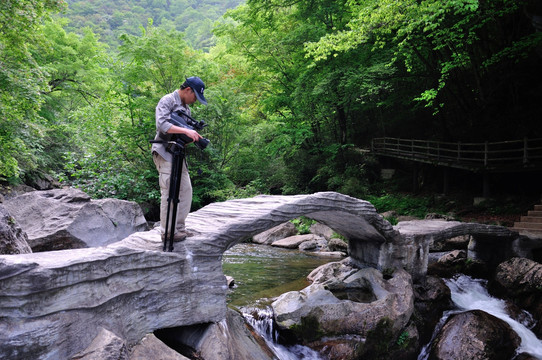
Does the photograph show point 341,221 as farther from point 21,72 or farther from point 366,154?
point 366,154

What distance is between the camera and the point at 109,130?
14070 mm

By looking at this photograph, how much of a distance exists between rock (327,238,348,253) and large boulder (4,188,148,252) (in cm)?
639

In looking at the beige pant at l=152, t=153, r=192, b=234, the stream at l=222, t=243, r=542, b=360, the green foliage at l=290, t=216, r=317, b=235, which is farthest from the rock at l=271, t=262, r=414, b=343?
the green foliage at l=290, t=216, r=317, b=235

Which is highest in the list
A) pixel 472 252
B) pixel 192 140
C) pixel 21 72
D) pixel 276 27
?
pixel 276 27

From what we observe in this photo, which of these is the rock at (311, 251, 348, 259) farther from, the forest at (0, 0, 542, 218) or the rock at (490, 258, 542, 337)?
the forest at (0, 0, 542, 218)

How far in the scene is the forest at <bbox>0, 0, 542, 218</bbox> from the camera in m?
11.2

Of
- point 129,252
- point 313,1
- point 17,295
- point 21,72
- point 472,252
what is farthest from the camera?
point 313,1

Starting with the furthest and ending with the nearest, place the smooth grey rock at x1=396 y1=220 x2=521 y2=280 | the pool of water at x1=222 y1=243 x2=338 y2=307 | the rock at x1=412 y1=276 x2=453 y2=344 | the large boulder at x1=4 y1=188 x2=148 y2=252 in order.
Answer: the smooth grey rock at x1=396 y1=220 x2=521 y2=280
the pool of water at x1=222 y1=243 x2=338 y2=307
the large boulder at x1=4 y1=188 x2=148 y2=252
the rock at x1=412 y1=276 x2=453 y2=344

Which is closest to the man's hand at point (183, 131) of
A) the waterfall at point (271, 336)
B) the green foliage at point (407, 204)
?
the waterfall at point (271, 336)

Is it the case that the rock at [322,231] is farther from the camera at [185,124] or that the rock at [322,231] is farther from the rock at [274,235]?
the camera at [185,124]

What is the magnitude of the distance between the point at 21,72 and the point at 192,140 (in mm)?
7752

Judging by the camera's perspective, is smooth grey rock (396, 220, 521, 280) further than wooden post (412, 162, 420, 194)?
No

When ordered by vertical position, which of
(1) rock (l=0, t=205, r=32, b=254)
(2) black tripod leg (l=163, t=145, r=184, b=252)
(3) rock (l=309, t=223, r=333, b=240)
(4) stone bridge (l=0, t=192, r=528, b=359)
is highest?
(2) black tripod leg (l=163, t=145, r=184, b=252)

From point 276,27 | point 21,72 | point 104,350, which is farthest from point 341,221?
point 276,27
